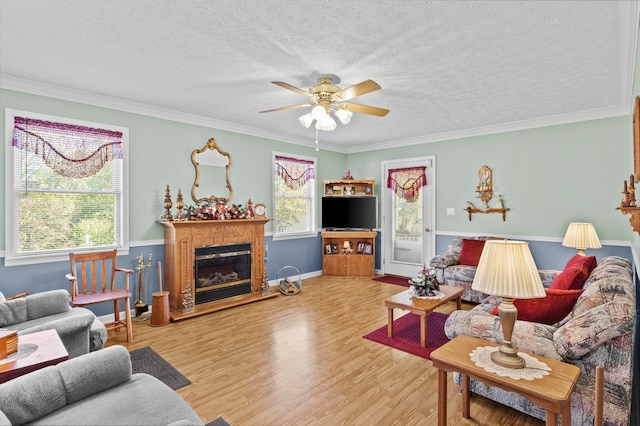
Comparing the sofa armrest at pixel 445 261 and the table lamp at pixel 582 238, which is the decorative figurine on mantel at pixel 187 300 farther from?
the table lamp at pixel 582 238

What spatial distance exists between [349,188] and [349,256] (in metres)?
1.35

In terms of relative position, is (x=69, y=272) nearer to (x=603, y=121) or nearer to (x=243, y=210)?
(x=243, y=210)

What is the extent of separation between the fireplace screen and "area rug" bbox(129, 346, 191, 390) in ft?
4.15

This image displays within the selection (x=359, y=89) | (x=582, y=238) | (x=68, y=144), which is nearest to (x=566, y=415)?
(x=359, y=89)

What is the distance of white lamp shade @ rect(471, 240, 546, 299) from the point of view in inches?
64.9

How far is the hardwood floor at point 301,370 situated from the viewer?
220cm

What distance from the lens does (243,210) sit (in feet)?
15.8

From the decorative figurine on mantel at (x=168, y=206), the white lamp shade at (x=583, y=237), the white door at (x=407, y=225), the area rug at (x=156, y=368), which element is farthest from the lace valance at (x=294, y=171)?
the white lamp shade at (x=583, y=237)

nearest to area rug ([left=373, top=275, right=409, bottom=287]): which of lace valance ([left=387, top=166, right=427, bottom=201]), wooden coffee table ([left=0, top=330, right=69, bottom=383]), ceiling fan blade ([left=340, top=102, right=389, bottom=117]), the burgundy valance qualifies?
lace valance ([left=387, top=166, right=427, bottom=201])

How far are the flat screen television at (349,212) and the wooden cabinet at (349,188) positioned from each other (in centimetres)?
12

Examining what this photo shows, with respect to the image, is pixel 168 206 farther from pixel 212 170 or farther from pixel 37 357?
pixel 37 357

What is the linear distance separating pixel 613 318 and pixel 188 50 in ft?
11.0

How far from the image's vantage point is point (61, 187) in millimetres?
3572

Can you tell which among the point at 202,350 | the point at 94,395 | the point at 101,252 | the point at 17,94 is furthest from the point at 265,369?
the point at 17,94
